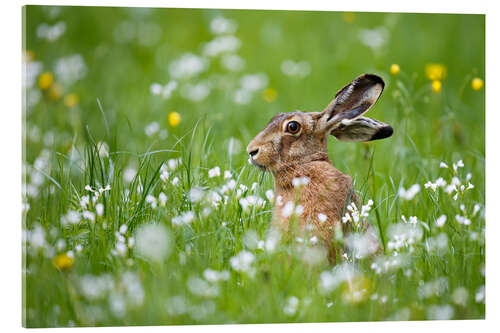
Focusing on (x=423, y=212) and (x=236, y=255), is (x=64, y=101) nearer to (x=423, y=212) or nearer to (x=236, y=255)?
(x=236, y=255)

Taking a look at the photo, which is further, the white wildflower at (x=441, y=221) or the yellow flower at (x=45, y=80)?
the yellow flower at (x=45, y=80)

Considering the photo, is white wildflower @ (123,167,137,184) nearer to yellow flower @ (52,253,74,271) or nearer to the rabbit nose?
yellow flower @ (52,253,74,271)

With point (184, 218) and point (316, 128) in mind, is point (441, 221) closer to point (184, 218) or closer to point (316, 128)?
point (316, 128)

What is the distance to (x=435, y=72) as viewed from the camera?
594 cm

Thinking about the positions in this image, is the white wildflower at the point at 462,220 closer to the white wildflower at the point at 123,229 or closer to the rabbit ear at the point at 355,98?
the rabbit ear at the point at 355,98

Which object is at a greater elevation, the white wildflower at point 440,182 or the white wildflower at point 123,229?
the white wildflower at point 440,182

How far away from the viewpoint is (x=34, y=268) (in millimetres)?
4805

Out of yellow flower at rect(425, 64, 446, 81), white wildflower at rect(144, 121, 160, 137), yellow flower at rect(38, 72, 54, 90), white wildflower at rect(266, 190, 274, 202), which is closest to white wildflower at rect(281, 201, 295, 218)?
white wildflower at rect(266, 190, 274, 202)

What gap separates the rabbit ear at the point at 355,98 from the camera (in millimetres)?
4973

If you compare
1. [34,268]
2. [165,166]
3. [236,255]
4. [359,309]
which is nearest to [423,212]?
[359,309]

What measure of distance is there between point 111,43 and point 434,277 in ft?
10.4

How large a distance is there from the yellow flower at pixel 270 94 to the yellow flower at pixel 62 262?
243 cm

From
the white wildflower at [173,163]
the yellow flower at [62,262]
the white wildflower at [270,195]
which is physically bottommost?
the yellow flower at [62,262]

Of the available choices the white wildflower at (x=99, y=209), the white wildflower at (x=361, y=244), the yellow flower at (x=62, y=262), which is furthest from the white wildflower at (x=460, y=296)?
the yellow flower at (x=62, y=262)
